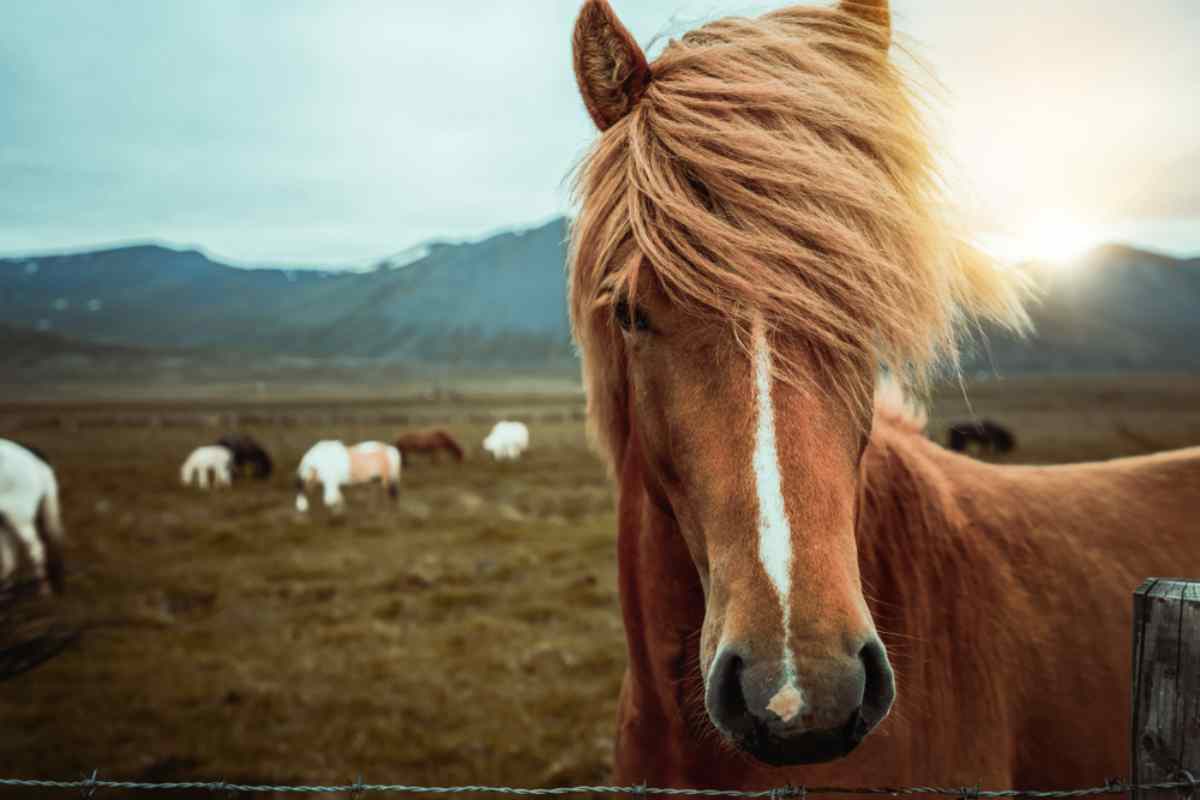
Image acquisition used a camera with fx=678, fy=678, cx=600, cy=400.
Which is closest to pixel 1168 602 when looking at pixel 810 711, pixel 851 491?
pixel 851 491

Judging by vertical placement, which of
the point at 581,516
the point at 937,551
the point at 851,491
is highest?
the point at 851,491

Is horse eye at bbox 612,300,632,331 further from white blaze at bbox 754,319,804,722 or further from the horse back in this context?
the horse back

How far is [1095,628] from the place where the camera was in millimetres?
2209

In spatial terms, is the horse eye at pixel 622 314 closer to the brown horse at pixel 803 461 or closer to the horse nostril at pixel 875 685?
the brown horse at pixel 803 461

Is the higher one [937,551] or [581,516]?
[937,551]

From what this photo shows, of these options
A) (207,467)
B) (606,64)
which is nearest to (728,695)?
(606,64)

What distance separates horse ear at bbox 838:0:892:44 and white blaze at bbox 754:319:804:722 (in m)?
1.03

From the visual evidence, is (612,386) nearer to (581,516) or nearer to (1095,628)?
(1095,628)

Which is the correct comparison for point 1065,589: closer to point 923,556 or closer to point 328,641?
point 923,556

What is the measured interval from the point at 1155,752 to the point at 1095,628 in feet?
3.97

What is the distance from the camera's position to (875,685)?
116cm

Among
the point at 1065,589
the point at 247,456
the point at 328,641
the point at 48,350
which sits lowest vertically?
the point at 328,641

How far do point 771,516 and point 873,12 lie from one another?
144cm

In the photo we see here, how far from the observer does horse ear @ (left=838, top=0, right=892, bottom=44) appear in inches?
71.0
